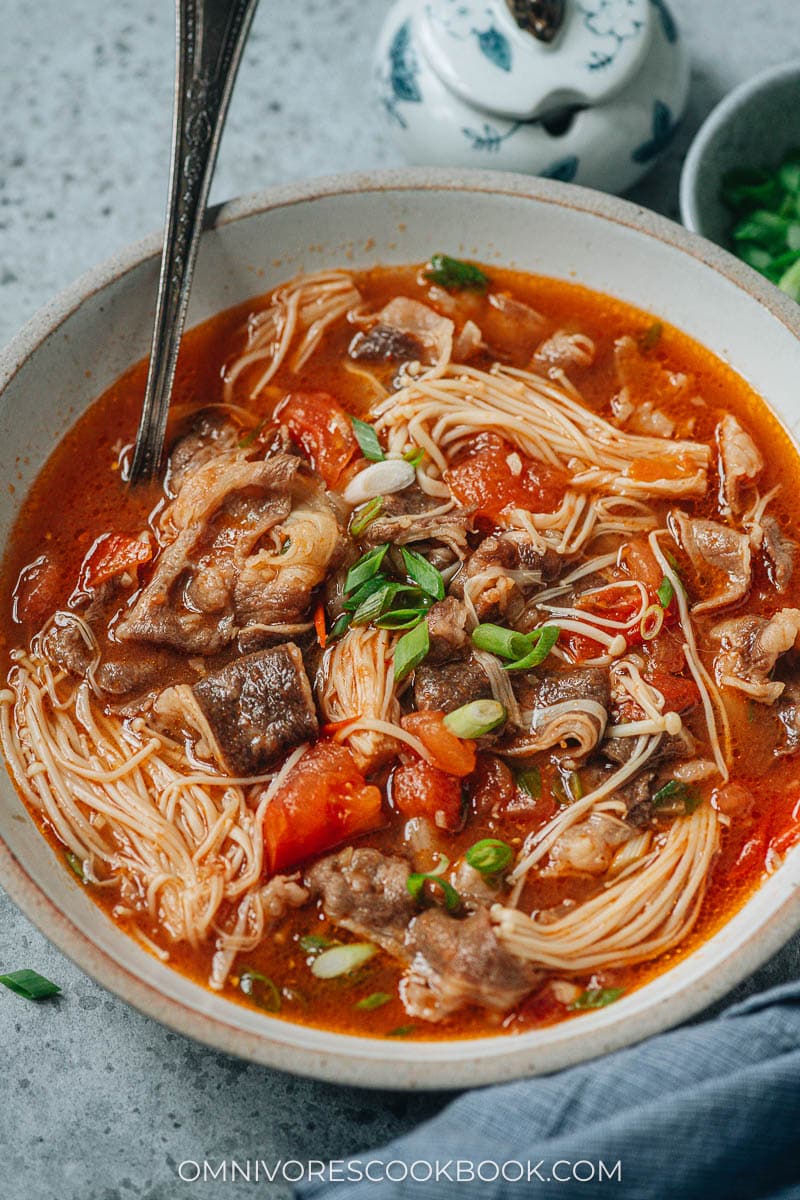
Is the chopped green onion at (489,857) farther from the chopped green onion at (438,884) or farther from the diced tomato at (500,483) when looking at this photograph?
the diced tomato at (500,483)

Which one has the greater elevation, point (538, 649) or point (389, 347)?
point (389, 347)

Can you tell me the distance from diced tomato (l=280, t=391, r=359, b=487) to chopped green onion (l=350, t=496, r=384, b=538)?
0.85ft

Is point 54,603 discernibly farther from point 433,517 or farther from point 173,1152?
point 173,1152

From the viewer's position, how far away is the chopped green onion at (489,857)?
14.4ft

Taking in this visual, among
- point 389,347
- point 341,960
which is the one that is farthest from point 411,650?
point 389,347

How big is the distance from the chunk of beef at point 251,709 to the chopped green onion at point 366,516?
25.0 inches

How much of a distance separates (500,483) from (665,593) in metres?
0.90

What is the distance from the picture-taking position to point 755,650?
4.77 m

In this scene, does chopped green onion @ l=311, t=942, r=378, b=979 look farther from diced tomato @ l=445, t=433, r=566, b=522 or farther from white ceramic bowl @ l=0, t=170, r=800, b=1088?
diced tomato @ l=445, t=433, r=566, b=522

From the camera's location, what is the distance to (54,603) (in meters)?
4.96

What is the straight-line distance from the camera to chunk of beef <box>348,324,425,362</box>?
216 inches

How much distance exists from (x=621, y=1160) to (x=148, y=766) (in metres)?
2.32

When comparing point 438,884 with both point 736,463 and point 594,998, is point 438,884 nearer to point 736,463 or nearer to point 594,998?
point 594,998

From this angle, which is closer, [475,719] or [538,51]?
[475,719]
